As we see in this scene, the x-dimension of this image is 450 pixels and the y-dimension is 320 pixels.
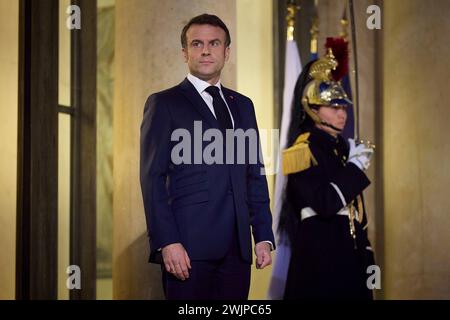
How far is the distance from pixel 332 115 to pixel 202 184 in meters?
0.72

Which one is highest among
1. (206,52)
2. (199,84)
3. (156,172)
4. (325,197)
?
(206,52)

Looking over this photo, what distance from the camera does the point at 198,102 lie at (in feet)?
11.6

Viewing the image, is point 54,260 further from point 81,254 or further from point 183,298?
point 183,298

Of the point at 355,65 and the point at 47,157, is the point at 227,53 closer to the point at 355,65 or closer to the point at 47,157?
the point at 355,65

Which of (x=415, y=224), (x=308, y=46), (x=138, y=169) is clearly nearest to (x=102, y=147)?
(x=138, y=169)

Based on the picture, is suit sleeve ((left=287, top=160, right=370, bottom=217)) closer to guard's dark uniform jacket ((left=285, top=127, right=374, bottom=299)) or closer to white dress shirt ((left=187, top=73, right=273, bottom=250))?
guard's dark uniform jacket ((left=285, top=127, right=374, bottom=299))

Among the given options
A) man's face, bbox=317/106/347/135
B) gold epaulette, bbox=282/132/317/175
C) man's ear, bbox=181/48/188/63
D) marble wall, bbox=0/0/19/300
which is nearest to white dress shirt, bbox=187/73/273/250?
man's ear, bbox=181/48/188/63

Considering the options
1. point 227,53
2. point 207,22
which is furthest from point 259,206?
point 207,22

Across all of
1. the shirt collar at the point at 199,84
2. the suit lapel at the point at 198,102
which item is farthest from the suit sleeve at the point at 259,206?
the shirt collar at the point at 199,84

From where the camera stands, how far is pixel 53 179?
4059 mm

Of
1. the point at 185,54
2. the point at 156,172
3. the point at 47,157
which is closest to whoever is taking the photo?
the point at 156,172

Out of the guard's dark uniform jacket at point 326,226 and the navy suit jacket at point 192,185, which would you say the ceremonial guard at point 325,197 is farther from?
the navy suit jacket at point 192,185
